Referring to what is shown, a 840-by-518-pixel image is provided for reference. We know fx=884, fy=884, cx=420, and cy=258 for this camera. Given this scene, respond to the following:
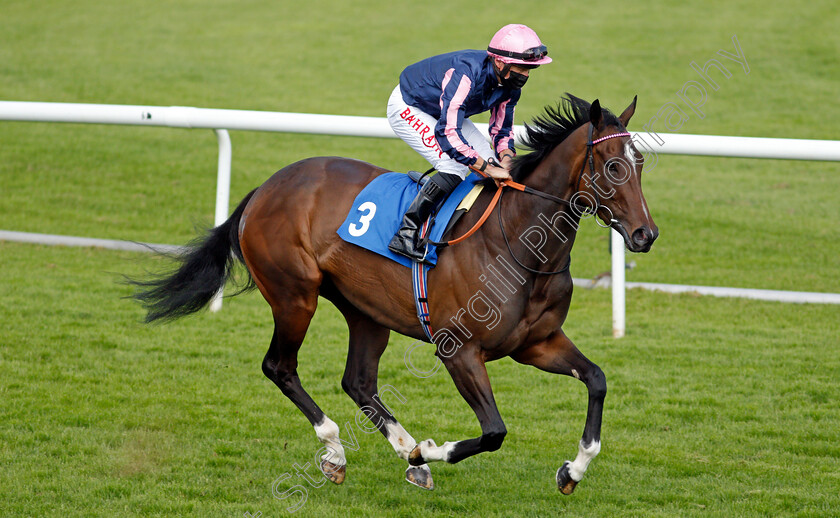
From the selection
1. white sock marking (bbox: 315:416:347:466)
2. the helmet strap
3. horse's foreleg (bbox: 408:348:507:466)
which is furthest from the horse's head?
white sock marking (bbox: 315:416:347:466)

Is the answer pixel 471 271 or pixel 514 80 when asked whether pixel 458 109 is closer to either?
pixel 514 80

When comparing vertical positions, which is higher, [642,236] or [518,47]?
[518,47]

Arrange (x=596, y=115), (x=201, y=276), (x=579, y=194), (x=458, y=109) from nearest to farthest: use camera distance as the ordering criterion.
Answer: (x=596, y=115) < (x=579, y=194) < (x=458, y=109) < (x=201, y=276)

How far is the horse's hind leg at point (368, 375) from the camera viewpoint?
4227 mm

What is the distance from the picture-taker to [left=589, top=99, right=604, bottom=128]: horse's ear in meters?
3.47

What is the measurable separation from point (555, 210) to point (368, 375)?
4.44 feet

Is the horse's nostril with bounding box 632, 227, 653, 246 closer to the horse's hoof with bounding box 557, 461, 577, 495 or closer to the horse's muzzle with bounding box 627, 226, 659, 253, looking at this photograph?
the horse's muzzle with bounding box 627, 226, 659, 253

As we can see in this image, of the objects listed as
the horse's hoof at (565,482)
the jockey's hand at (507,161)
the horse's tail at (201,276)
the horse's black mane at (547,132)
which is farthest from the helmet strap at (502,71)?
the horse's hoof at (565,482)

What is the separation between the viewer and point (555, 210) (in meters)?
3.71

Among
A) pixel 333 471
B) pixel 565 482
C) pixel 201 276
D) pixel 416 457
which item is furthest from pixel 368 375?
pixel 565 482

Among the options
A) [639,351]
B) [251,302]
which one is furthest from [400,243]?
[251,302]

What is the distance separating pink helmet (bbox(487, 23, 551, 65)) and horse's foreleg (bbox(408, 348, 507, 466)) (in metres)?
1.25

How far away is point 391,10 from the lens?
69.5 ft

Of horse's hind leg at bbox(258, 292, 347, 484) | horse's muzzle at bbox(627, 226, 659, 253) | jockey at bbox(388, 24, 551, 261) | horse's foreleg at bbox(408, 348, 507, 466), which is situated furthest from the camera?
horse's hind leg at bbox(258, 292, 347, 484)
